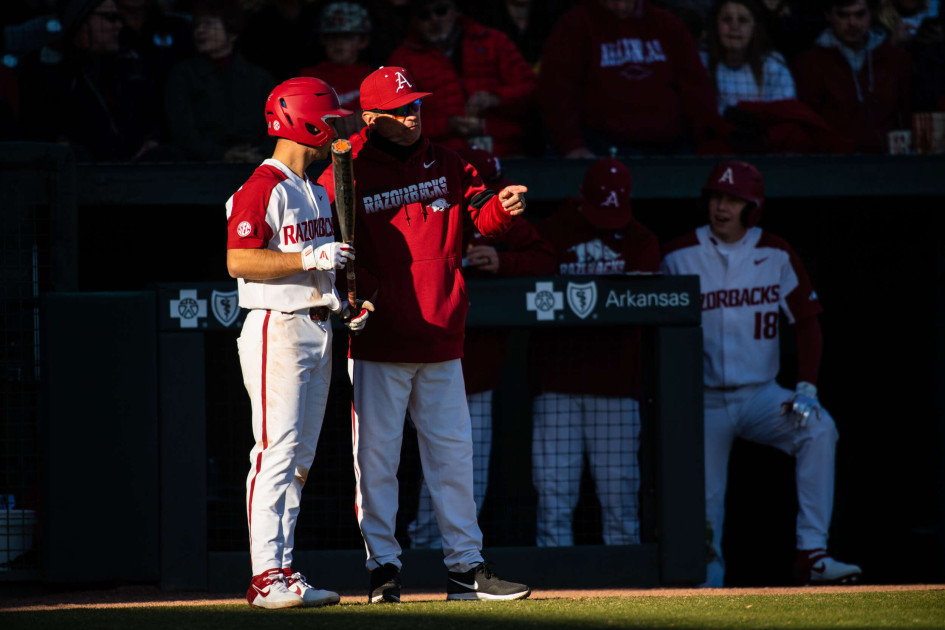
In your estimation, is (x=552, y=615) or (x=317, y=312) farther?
(x=317, y=312)

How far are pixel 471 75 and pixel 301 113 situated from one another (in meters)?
2.59

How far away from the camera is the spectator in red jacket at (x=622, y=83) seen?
568 centimetres

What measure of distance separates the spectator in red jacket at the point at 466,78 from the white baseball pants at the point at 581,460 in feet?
5.61

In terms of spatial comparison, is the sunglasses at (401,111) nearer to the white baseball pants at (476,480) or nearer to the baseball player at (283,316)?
the baseball player at (283,316)

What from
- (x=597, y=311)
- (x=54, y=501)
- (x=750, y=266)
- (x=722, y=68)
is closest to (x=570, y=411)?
(x=597, y=311)

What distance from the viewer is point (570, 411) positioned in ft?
14.8

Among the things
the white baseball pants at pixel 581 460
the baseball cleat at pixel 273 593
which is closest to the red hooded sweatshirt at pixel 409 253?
the baseball cleat at pixel 273 593

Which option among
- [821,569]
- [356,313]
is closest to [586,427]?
[821,569]

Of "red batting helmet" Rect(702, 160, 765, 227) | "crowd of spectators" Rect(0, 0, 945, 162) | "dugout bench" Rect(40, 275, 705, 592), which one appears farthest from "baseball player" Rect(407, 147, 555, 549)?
"crowd of spectators" Rect(0, 0, 945, 162)

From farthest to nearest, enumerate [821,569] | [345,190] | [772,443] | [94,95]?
[94,95], [772,443], [821,569], [345,190]

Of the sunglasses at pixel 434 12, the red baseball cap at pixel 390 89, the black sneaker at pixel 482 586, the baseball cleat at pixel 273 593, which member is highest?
the sunglasses at pixel 434 12

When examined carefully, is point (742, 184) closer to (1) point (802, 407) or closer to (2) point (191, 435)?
(1) point (802, 407)

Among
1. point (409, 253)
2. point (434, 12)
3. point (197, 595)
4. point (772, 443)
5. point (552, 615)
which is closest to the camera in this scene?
point (552, 615)

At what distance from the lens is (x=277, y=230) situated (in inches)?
130
